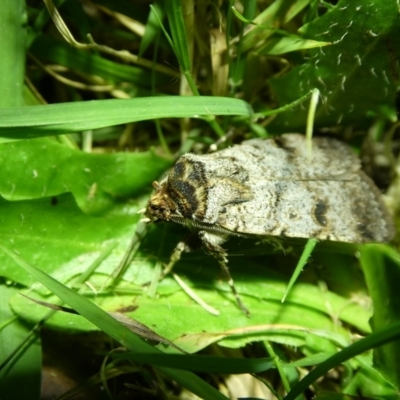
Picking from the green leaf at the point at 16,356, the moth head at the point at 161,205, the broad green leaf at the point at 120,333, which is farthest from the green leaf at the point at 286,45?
the green leaf at the point at 16,356

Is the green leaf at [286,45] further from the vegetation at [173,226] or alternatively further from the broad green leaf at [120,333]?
the broad green leaf at [120,333]

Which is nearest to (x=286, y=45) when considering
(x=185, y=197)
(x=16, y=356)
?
(x=185, y=197)

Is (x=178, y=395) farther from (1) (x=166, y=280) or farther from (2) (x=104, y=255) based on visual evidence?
(2) (x=104, y=255)

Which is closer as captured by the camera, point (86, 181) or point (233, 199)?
point (233, 199)

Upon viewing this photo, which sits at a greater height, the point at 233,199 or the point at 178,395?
the point at 233,199

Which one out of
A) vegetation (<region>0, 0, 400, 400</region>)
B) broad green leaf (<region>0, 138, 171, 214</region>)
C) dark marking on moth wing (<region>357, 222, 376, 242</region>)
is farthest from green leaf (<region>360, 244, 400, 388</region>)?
broad green leaf (<region>0, 138, 171, 214</region>)

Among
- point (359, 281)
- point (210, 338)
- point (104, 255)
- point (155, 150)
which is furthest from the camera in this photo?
point (155, 150)

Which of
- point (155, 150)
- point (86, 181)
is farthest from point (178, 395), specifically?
point (155, 150)
